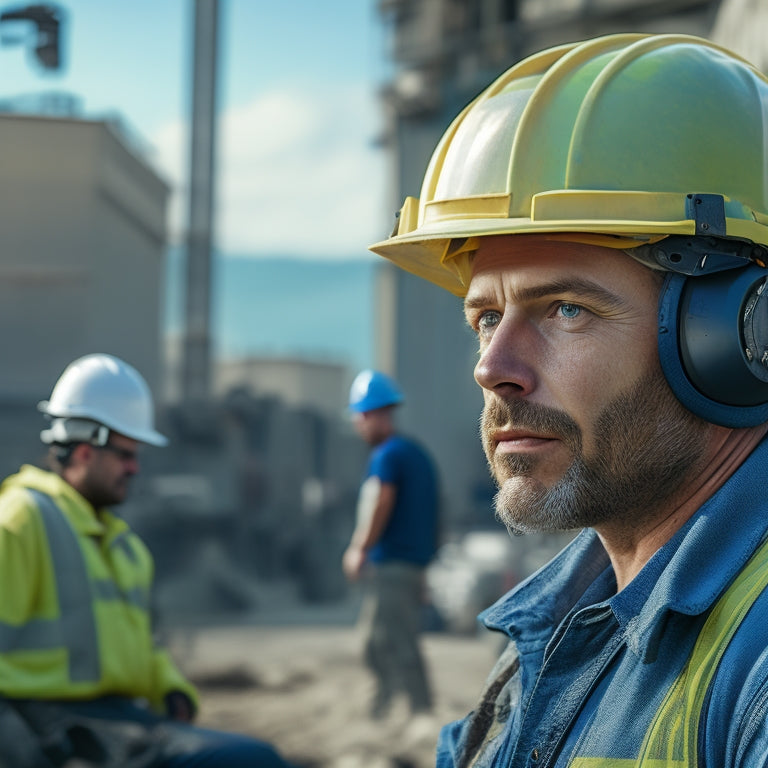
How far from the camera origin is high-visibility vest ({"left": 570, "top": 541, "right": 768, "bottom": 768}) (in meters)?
1.23

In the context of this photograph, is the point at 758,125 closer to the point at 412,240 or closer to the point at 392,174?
the point at 412,240

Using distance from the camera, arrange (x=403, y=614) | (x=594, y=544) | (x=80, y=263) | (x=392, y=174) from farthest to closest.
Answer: (x=392, y=174) < (x=80, y=263) < (x=403, y=614) < (x=594, y=544)

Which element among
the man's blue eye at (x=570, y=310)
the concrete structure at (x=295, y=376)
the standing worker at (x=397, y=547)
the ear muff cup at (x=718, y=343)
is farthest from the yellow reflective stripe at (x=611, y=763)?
the concrete structure at (x=295, y=376)

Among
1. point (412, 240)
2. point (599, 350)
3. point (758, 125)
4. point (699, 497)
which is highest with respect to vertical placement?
point (758, 125)

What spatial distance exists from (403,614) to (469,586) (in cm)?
529

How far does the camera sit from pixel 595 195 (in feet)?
4.99

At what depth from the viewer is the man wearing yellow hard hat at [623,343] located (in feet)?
4.72

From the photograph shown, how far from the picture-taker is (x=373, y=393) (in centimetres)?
646

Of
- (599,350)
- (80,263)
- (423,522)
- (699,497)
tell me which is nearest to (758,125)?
(599,350)

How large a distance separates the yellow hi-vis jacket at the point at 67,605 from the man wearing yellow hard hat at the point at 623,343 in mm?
2194

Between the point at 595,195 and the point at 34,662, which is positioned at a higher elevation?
the point at 595,195

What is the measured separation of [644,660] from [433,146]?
2870 cm

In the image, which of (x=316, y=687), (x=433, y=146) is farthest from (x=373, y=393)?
(x=433, y=146)

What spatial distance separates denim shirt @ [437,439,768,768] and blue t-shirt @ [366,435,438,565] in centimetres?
462
